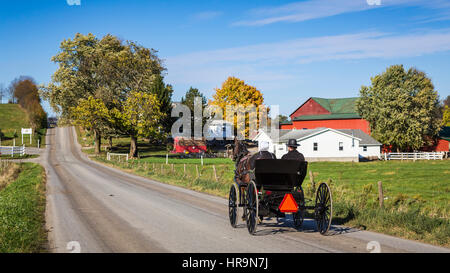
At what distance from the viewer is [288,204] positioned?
8578 millimetres

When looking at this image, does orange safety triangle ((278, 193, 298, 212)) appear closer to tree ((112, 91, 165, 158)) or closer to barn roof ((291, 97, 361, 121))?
tree ((112, 91, 165, 158))

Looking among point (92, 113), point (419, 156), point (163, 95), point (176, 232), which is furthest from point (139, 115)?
point (176, 232)

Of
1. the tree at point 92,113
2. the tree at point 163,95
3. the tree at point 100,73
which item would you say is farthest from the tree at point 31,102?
the tree at point 92,113

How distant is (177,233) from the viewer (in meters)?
9.06

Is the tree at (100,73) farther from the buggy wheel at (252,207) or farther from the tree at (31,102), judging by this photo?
the buggy wheel at (252,207)

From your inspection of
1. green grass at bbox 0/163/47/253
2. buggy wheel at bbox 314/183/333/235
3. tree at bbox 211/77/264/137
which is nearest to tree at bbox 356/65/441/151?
tree at bbox 211/77/264/137

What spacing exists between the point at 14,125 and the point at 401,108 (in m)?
91.5

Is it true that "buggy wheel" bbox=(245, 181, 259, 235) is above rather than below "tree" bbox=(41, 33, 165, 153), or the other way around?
below

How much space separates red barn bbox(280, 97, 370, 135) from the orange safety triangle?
2628 inches

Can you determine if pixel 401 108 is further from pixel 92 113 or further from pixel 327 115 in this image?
pixel 92 113

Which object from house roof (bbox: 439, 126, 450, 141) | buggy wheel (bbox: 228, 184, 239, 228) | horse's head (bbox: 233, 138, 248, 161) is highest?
house roof (bbox: 439, 126, 450, 141)

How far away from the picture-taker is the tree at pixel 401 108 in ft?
190

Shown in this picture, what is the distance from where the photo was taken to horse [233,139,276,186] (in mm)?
10094
